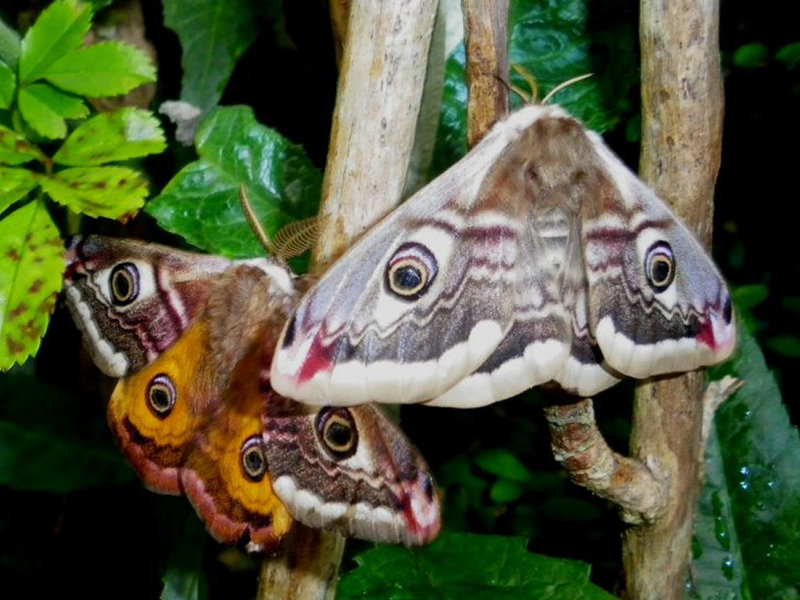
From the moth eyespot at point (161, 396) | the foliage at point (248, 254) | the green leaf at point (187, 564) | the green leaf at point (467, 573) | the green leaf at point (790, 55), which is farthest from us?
the green leaf at point (790, 55)

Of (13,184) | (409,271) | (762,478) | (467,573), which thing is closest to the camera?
(409,271)

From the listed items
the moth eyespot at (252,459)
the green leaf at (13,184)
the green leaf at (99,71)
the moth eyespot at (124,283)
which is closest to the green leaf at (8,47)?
the green leaf at (99,71)

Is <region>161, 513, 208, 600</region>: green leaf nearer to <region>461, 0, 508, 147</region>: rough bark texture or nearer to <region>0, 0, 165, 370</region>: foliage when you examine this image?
<region>0, 0, 165, 370</region>: foliage

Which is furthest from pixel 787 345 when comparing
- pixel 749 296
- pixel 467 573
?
pixel 467 573

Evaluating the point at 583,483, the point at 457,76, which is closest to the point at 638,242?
the point at 583,483

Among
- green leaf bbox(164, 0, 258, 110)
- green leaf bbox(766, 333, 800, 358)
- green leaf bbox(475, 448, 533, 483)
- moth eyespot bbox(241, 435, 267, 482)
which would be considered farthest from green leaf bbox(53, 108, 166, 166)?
green leaf bbox(766, 333, 800, 358)

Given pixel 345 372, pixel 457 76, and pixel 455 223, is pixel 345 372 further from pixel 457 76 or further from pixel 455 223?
pixel 457 76

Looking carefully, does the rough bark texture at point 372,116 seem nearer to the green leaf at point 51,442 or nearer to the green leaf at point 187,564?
Result: the green leaf at point 187,564

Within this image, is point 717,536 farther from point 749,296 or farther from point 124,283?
point 124,283
